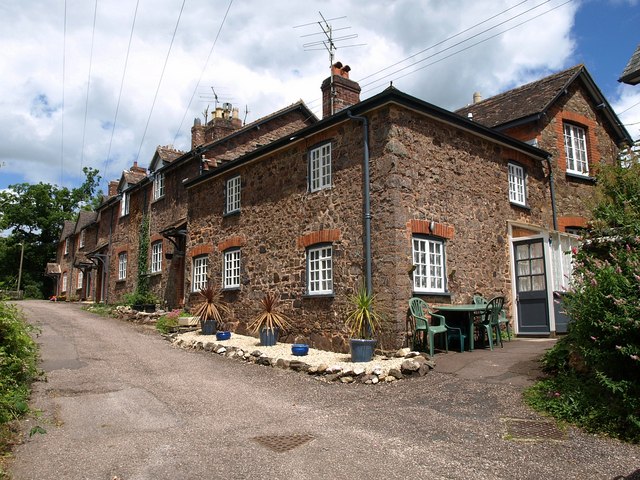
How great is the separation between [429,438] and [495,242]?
26.6ft

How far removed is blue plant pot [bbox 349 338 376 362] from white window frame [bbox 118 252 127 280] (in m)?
18.7

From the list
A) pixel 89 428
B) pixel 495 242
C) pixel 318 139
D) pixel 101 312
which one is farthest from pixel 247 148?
pixel 89 428

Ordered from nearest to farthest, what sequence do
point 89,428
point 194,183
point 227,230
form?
1. point 89,428
2. point 227,230
3. point 194,183

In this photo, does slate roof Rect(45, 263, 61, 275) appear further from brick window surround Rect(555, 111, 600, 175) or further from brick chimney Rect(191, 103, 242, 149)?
brick window surround Rect(555, 111, 600, 175)

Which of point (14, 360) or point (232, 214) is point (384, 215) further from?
point (14, 360)

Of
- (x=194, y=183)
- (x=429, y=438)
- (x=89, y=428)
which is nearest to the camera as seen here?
(x=429, y=438)

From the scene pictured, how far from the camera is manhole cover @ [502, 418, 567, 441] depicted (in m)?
5.52

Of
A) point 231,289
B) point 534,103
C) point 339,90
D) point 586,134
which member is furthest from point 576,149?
point 231,289

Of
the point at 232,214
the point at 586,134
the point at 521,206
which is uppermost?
the point at 586,134

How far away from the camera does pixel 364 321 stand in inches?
402

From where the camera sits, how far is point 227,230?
15672mm

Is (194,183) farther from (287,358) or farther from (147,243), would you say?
(287,358)

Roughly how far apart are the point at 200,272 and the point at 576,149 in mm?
13371

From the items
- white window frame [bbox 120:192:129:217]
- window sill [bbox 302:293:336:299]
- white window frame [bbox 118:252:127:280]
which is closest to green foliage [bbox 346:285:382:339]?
window sill [bbox 302:293:336:299]
